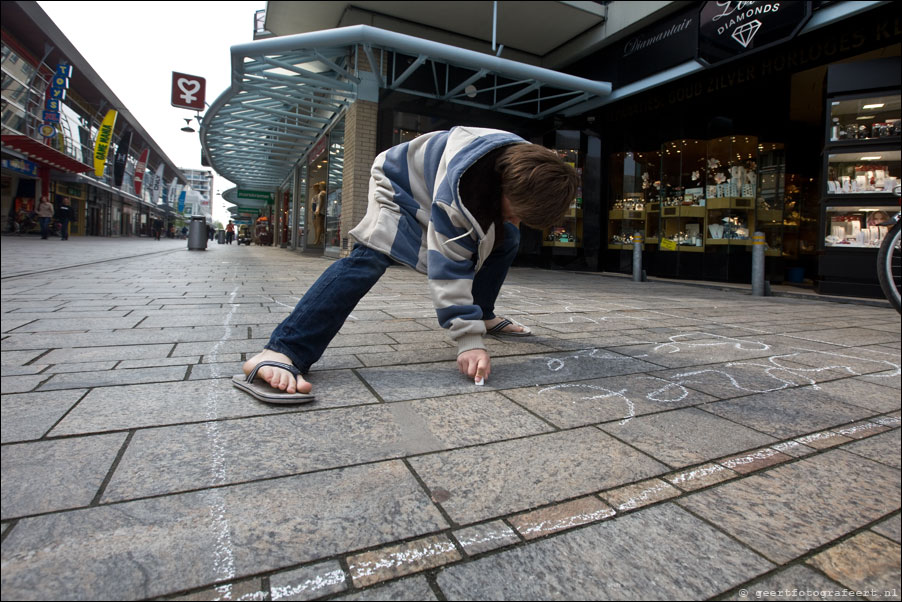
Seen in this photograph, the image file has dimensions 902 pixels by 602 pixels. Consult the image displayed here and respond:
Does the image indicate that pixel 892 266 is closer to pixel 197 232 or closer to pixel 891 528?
pixel 891 528

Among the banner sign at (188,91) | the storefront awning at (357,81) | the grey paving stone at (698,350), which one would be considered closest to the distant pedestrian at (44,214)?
the storefront awning at (357,81)

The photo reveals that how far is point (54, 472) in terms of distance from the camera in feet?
3.95

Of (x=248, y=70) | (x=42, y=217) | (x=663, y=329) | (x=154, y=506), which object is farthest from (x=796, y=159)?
(x=42, y=217)

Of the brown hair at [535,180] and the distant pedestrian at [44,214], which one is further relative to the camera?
the distant pedestrian at [44,214]

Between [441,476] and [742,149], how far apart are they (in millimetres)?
10877

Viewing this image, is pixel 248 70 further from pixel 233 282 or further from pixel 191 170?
pixel 191 170

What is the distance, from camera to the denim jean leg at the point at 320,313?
79.7 inches

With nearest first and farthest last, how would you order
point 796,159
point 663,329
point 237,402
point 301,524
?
1. point 301,524
2. point 237,402
3. point 663,329
4. point 796,159

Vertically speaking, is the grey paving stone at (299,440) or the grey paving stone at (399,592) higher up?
the grey paving stone at (299,440)

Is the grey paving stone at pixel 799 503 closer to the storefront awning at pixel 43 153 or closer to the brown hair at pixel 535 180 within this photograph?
the brown hair at pixel 535 180

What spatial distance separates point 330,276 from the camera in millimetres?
2068

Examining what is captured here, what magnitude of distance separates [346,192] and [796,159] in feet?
31.6

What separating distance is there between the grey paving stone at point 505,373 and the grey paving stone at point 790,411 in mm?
553

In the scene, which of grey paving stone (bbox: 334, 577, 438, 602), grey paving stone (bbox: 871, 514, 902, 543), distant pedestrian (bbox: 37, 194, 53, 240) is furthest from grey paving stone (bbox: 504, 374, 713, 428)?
distant pedestrian (bbox: 37, 194, 53, 240)
